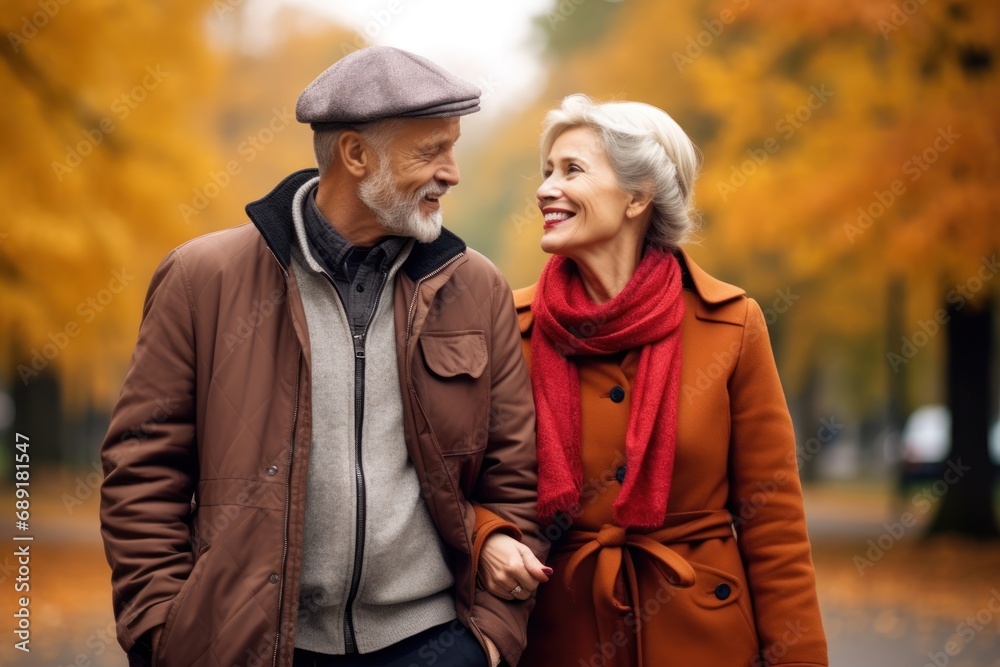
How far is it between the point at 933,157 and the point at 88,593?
854 cm

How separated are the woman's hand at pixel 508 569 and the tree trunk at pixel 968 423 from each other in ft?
33.9

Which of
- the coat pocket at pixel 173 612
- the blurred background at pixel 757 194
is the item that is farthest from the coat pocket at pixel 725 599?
the blurred background at pixel 757 194

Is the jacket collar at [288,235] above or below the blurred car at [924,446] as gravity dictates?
above

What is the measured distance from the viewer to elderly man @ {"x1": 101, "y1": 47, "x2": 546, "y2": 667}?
324 cm

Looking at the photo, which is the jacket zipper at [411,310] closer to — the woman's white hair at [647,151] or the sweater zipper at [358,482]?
the sweater zipper at [358,482]

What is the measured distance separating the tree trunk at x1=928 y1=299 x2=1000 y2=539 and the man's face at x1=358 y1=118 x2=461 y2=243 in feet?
34.2

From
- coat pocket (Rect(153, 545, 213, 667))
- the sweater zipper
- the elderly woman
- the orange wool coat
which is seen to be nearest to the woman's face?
the elderly woman

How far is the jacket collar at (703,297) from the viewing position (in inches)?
157

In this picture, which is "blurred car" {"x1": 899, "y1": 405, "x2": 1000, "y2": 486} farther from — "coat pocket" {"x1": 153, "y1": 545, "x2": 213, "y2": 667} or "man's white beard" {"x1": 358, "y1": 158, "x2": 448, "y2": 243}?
"coat pocket" {"x1": 153, "y1": 545, "x2": 213, "y2": 667}

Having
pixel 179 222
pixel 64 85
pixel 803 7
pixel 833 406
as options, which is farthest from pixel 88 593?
pixel 833 406

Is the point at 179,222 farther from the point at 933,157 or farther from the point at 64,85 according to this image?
the point at 933,157

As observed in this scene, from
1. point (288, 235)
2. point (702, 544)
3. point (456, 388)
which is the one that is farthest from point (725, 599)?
point (288, 235)

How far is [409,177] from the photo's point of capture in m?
3.52

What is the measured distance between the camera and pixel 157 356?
10.9ft
